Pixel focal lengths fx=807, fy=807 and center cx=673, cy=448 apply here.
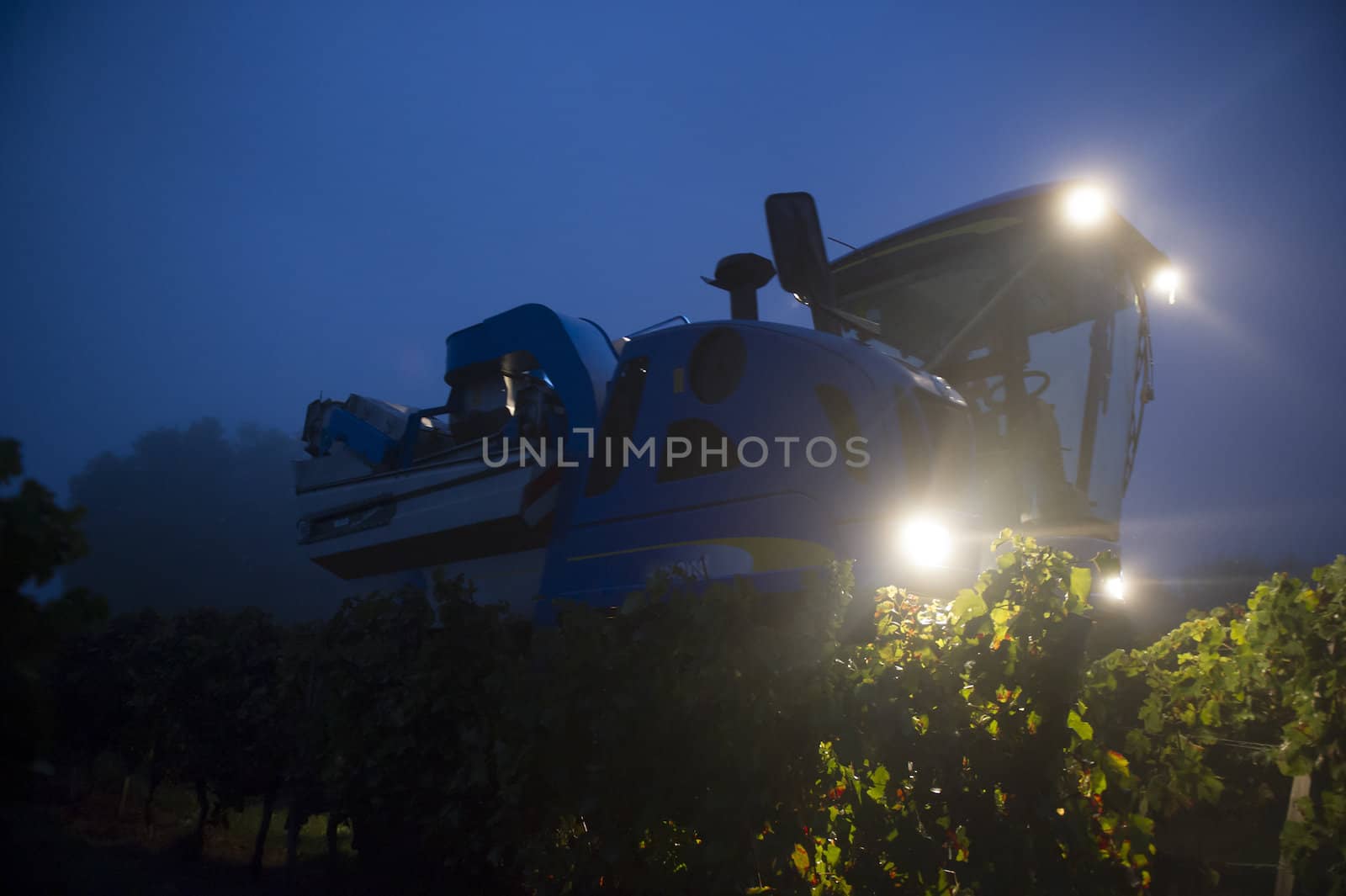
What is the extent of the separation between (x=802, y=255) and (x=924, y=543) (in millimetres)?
2135

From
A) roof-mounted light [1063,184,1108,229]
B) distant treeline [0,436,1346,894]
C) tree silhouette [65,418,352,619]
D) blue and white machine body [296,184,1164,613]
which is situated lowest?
distant treeline [0,436,1346,894]

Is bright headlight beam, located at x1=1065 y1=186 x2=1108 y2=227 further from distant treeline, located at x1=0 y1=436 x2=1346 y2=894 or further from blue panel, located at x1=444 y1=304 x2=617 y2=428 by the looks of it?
blue panel, located at x1=444 y1=304 x2=617 y2=428

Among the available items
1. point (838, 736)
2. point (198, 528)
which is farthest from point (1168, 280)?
point (198, 528)

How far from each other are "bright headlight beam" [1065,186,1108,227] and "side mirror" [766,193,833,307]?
8.53 feet

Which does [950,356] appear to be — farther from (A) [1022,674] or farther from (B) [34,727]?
(B) [34,727]

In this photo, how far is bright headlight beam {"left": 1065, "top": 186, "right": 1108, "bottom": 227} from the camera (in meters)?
6.66

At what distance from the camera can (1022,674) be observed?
9.22ft

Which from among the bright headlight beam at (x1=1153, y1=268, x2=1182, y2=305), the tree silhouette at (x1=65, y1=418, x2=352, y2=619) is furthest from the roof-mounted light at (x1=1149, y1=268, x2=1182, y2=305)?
the tree silhouette at (x1=65, y1=418, x2=352, y2=619)

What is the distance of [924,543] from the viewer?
15.2ft

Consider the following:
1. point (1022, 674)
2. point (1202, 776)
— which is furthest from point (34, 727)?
point (1202, 776)

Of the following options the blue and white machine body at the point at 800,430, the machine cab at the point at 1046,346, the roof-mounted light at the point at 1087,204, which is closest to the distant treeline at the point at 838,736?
the blue and white machine body at the point at 800,430

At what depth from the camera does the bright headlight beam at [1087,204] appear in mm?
6656

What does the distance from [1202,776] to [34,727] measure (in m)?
4.15

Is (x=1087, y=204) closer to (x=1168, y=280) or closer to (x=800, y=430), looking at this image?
(x=1168, y=280)
